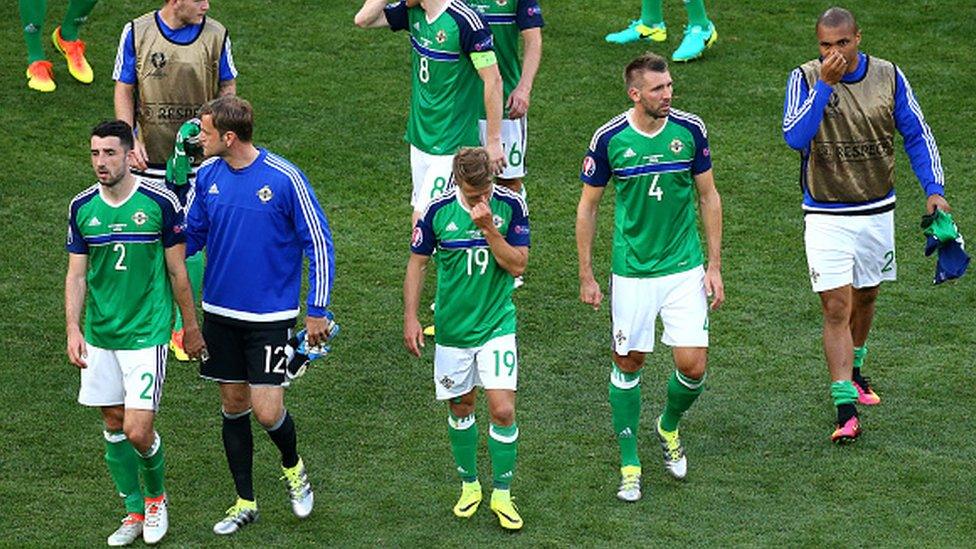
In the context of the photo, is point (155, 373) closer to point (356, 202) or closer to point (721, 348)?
point (721, 348)

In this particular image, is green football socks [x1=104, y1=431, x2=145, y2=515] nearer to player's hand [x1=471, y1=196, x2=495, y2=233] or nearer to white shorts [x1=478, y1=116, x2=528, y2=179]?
player's hand [x1=471, y1=196, x2=495, y2=233]

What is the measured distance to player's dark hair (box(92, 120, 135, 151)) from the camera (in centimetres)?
805

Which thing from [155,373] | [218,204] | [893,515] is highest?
[218,204]

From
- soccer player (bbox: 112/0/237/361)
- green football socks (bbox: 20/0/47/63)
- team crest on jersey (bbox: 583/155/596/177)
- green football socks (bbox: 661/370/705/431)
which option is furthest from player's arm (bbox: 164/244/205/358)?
green football socks (bbox: 20/0/47/63)

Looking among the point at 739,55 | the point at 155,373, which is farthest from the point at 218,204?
the point at 739,55

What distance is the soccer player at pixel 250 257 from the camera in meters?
8.20

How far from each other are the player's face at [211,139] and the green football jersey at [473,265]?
3.38ft

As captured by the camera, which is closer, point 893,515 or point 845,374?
point 893,515

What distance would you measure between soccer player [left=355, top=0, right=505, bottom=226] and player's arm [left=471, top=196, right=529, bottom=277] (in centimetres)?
179

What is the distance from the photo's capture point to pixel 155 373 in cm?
817

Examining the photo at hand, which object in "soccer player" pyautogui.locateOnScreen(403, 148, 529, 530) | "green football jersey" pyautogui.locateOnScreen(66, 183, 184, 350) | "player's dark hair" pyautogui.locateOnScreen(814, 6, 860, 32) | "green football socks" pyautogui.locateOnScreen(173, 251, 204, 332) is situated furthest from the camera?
"green football socks" pyautogui.locateOnScreen(173, 251, 204, 332)

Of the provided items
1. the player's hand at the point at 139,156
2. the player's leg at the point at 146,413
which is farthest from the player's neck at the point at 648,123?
the player's leg at the point at 146,413

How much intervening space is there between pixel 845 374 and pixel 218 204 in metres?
3.54

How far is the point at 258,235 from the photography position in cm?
822
